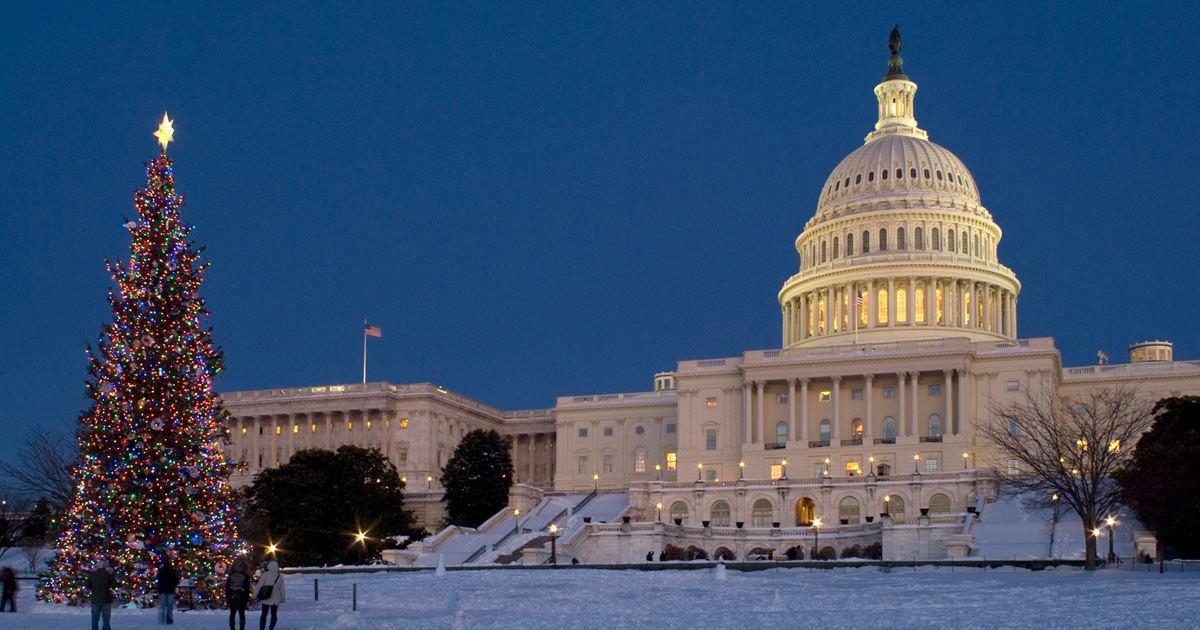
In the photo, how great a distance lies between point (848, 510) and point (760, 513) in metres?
5.40

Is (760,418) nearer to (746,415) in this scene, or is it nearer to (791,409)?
(746,415)

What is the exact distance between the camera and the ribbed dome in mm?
123375

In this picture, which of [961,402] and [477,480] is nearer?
[477,480]

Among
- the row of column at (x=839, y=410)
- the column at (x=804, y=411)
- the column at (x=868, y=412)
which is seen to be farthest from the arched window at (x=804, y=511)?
Result: the column at (x=868, y=412)

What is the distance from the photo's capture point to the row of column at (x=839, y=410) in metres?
100

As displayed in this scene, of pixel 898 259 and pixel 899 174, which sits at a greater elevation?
pixel 899 174

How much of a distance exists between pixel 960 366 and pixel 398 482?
3854cm

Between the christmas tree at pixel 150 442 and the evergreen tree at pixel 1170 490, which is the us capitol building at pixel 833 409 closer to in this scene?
the evergreen tree at pixel 1170 490

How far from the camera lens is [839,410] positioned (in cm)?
10419

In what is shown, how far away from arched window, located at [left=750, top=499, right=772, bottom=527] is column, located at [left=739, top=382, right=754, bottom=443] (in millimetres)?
16586

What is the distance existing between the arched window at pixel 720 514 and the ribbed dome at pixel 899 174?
4209cm

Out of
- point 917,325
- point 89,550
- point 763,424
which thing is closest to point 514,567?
point 89,550

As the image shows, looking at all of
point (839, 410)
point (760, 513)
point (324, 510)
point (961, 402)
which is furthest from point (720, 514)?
point (324, 510)

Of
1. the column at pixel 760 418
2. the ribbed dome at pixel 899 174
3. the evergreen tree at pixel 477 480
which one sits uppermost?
the ribbed dome at pixel 899 174
